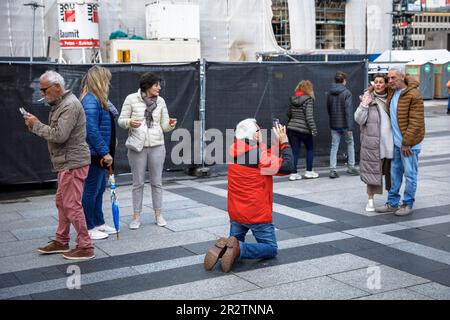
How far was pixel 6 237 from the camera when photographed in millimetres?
7188

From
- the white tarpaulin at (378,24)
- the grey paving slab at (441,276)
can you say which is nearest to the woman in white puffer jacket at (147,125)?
the grey paving slab at (441,276)

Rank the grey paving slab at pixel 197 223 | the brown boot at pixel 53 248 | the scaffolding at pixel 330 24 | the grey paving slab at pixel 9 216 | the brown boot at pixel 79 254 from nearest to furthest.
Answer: the brown boot at pixel 79 254 < the brown boot at pixel 53 248 < the grey paving slab at pixel 197 223 < the grey paving slab at pixel 9 216 < the scaffolding at pixel 330 24

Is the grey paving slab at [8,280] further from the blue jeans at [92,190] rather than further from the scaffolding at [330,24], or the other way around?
the scaffolding at [330,24]

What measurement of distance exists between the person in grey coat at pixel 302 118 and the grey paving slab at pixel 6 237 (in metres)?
5.05

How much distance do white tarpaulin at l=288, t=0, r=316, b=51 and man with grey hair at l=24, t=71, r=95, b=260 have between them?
2776cm

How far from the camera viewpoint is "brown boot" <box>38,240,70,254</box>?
6.40 metres

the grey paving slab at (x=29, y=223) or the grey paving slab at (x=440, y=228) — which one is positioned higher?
the grey paving slab at (x=29, y=223)

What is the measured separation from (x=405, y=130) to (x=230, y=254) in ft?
10.6

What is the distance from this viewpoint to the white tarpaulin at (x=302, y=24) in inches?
1283

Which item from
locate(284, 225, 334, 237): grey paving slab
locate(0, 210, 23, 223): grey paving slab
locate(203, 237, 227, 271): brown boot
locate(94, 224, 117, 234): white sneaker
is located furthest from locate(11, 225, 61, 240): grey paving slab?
locate(284, 225, 334, 237): grey paving slab

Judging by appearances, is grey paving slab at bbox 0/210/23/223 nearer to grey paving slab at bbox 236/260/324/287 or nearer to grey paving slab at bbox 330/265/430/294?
grey paving slab at bbox 236/260/324/287

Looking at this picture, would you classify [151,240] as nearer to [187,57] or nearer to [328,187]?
[328,187]

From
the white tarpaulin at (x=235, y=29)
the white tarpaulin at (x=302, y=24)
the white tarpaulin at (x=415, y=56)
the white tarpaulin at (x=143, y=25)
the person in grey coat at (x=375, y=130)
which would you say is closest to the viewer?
the person in grey coat at (x=375, y=130)

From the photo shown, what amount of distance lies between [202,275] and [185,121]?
18.1ft
